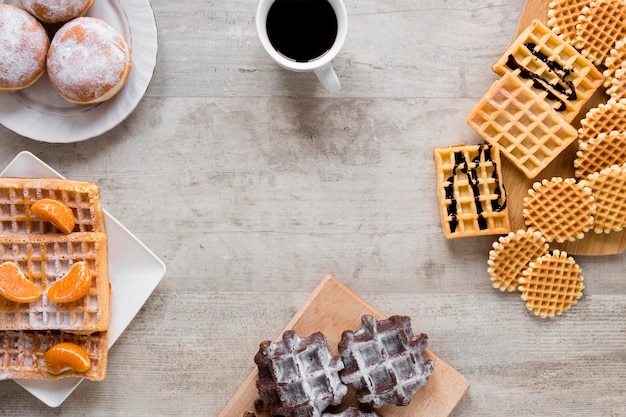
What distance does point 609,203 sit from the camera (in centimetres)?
211

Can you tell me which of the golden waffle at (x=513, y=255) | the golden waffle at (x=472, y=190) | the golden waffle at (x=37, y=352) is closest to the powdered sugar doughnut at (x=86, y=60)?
the golden waffle at (x=37, y=352)

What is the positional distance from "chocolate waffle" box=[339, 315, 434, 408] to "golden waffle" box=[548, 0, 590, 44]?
1101 mm

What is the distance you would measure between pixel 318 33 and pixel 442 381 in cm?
122

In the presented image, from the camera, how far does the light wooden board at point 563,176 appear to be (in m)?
2.16

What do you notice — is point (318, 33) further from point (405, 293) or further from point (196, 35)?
point (405, 293)

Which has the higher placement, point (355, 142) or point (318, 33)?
point (318, 33)

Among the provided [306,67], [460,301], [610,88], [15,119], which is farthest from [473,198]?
[15,119]

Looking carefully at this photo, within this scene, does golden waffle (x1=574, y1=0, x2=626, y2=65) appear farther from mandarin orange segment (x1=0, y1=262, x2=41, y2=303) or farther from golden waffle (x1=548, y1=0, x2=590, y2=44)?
mandarin orange segment (x1=0, y1=262, x2=41, y2=303)

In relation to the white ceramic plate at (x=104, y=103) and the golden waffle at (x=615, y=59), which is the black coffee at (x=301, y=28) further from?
the golden waffle at (x=615, y=59)

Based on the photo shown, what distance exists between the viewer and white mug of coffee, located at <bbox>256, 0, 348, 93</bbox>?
1857 mm

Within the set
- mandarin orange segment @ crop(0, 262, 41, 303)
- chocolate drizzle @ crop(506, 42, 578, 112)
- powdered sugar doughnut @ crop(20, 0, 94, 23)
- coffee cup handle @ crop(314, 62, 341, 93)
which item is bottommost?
mandarin orange segment @ crop(0, 262, 41, 303)

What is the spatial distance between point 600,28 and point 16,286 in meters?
2.07

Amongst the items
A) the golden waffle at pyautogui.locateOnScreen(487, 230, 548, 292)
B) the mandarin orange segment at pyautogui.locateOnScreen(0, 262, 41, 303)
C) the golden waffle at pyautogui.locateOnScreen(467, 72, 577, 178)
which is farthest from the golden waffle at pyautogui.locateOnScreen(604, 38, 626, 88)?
the mandarin orange segment at pyautogui.locateOnScreen(0, 262, 41, 303)

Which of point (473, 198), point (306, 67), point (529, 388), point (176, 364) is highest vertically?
point (306, 67)
